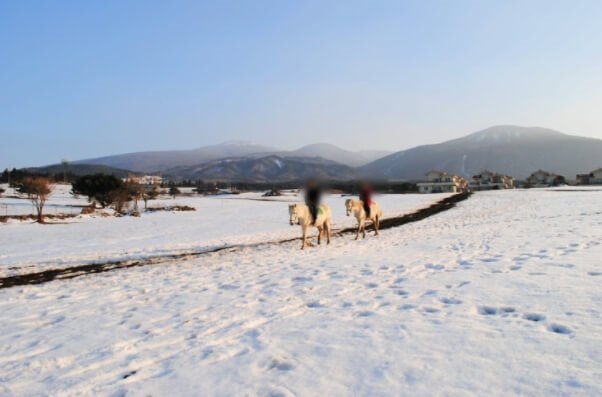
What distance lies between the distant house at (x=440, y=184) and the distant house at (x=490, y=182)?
17.6 m

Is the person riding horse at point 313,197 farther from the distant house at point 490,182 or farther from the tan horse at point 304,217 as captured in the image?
the distant house at point 490,182

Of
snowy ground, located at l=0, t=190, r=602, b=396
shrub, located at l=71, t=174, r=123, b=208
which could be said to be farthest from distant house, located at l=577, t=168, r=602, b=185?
snowy ground, located at l=0, t=190, r=602, b=396

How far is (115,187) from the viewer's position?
212 ft

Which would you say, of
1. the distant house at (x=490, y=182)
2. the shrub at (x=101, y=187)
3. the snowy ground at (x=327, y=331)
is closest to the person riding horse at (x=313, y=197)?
the snowy ground at (x=327, y=331)

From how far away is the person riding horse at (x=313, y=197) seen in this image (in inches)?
724

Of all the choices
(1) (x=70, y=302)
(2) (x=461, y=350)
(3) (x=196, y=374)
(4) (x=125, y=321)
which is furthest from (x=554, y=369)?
(1) (x=70, y=302)

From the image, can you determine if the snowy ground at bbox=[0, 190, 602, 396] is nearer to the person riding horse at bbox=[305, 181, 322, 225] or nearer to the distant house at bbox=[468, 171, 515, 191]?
the person riding horse at bbox=[305, 181, 322, 225]

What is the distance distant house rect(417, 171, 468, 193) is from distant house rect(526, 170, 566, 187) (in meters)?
30.4

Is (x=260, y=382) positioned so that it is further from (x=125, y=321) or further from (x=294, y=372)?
(x=125, y=321)

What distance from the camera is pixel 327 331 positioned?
6.24 metres

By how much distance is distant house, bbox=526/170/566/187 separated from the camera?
149337mm

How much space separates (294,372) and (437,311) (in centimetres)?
312

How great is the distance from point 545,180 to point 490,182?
1937 centimetres

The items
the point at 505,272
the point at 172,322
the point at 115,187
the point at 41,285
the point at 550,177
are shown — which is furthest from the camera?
the point at 550,177
